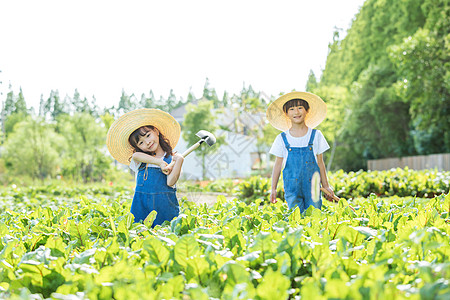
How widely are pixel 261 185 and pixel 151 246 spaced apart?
7.88 meters

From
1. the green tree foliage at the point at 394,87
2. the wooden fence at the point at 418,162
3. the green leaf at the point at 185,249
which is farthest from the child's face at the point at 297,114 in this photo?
the green tree foliage at the point at 394,87

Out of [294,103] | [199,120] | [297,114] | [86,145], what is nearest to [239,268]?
[297,114]

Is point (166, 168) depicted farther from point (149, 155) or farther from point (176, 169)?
point (149, 155)

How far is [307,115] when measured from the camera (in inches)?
195

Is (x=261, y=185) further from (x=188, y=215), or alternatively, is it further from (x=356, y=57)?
(x=356, y=57)

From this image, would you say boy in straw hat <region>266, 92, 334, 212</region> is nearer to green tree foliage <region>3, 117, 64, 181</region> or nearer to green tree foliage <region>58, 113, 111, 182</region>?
green tree foliage <region>3, 117, 64, 181</region>

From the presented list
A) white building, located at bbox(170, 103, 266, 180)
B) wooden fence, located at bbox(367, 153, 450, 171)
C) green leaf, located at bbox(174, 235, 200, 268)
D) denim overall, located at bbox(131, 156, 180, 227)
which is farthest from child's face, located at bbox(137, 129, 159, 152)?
white building, located at bbox(170, 103, 266, 180)

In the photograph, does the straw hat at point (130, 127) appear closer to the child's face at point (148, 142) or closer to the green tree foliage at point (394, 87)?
the child's face at point (148, 142)

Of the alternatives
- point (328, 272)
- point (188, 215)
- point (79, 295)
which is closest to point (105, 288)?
point (79, 295)

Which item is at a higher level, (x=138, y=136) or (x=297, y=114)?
(x=297, y=114)

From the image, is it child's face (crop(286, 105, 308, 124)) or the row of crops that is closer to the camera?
child's face (crop(286, 105, 308, 124))

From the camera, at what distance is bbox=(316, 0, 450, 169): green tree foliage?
16.5m

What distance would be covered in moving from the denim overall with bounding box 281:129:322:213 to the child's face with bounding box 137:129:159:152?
149cm

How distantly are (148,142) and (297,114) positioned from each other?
1768 mm
